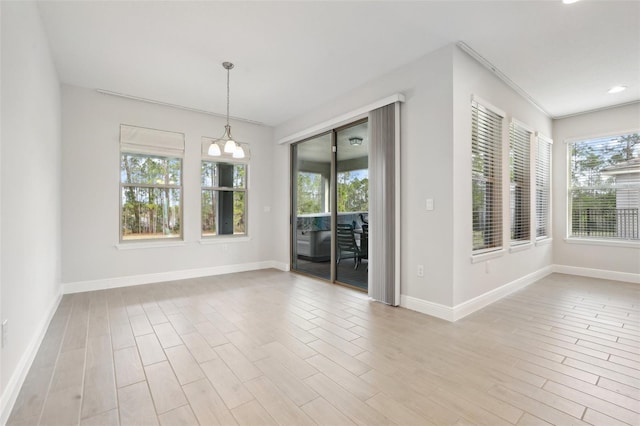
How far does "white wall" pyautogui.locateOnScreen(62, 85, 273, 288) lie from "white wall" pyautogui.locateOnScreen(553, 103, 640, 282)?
622cm

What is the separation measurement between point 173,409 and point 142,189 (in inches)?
154

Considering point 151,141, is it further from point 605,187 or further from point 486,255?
point 605,187

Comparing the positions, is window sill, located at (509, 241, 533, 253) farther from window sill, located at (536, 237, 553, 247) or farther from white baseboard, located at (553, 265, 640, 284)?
white baseboard, located at (553, 265, 640, 284)

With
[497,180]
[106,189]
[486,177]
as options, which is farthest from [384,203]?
[106,189]

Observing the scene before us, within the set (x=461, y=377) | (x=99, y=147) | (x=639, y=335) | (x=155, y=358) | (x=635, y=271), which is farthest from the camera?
(x=635, y=271)

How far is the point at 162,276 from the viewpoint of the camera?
4.75m

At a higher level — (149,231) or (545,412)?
(149,231)

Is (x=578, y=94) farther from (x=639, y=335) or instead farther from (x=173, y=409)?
(x=173, y=409)

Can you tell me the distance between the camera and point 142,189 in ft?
15.4

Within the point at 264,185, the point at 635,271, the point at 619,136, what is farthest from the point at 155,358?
the point at 619,136

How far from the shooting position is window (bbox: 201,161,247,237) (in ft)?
17.4

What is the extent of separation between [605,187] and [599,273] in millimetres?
1448

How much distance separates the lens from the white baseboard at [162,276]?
13.5 feet

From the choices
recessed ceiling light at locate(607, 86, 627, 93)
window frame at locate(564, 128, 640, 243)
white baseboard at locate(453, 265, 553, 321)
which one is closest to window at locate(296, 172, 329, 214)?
white baseboard at locate(453, 265, 553, 321)
